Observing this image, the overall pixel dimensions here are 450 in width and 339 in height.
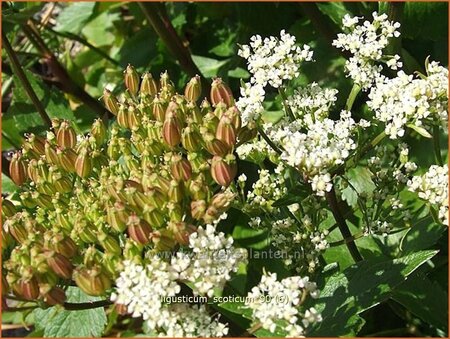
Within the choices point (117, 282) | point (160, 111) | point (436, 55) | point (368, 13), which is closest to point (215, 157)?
point (160, 111)

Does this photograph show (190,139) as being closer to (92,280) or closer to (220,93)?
(220,93)

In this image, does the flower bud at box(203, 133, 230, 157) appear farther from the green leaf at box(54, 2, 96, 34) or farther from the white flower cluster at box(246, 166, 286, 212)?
the green leaf at box(54, 2, 96, 34)

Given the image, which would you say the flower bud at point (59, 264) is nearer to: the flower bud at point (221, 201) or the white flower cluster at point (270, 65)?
the flower bud at point (221, 201)

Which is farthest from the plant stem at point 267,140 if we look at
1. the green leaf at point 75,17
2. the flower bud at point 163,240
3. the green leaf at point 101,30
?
the green leaf at point 101,30

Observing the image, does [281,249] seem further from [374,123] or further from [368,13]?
[368,13]

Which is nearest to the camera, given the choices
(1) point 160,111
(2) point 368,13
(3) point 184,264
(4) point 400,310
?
(3) point 184,264

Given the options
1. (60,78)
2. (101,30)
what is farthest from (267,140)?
(101,30)
